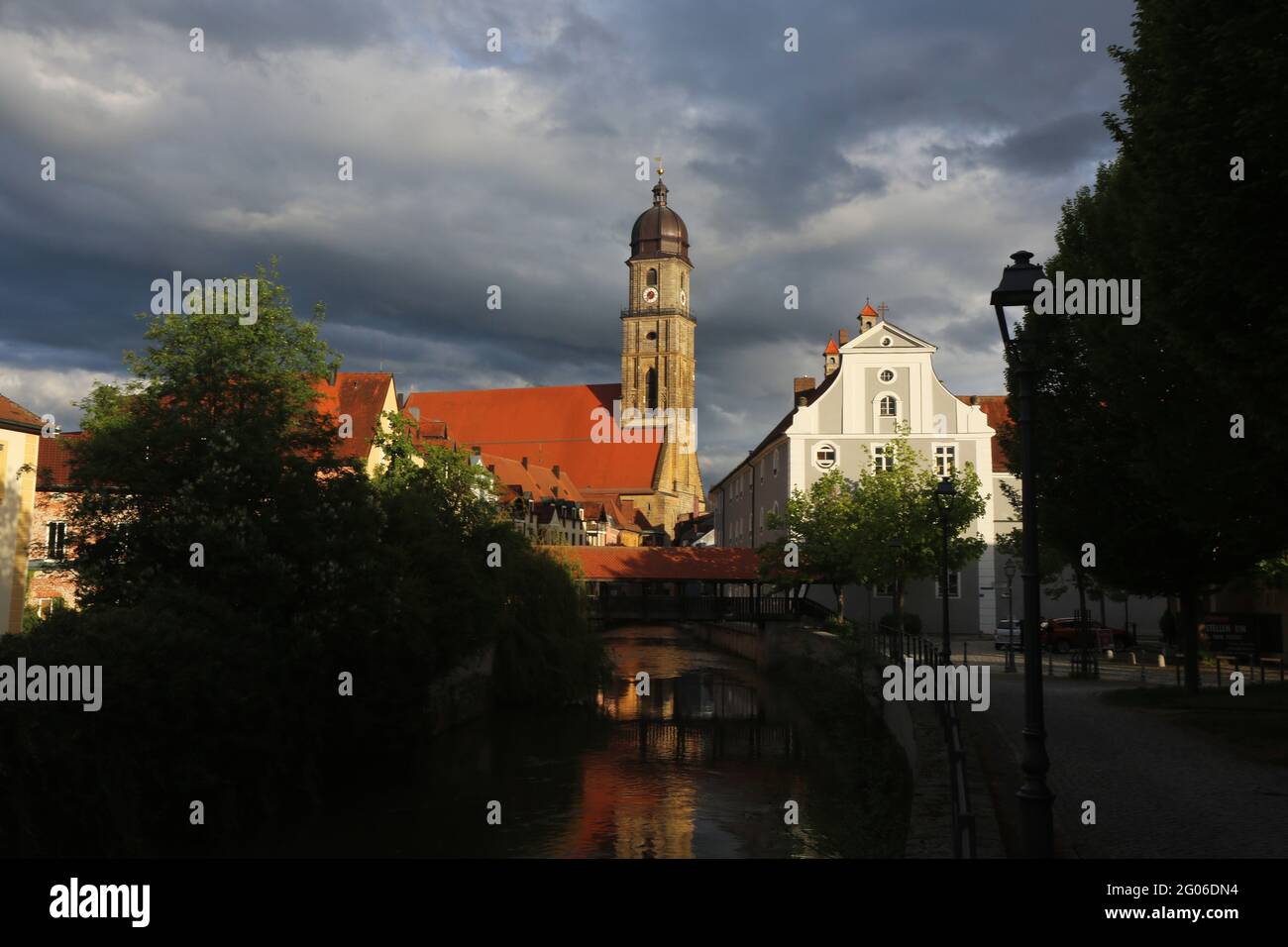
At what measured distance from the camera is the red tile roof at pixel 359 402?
44.6 meters

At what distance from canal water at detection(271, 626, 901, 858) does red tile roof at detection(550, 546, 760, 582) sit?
1050 centimetres

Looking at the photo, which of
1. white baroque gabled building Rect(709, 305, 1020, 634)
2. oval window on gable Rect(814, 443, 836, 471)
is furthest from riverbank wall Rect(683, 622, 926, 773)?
oval window on gable Rect(814, 443, 836, 471)

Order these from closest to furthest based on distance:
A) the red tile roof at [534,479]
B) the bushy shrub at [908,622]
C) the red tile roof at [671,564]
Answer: the bushy shrub at [908,622], the red tile roof at [671,564], the red tile roof at [534,479]

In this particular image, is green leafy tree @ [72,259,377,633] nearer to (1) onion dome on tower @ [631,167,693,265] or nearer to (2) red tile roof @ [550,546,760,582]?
(2) red tile roof @ [550,546,760,582]

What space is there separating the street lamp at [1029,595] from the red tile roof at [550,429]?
109m

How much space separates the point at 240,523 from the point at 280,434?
123 inches

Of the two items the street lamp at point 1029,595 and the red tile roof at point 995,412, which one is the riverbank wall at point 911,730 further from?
the red tile roof at point 995,412

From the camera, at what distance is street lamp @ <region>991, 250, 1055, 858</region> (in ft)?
27.0

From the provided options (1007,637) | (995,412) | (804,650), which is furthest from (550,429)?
(1007,637)

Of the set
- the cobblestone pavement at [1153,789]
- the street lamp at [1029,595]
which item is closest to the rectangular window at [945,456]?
the cobblestone pavement at [1153,789]

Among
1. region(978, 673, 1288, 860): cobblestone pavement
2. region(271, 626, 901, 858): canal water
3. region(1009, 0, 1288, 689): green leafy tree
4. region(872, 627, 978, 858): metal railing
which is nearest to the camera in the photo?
region(872, 627, 978, 858): metal railing

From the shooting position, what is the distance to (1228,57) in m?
10.3
